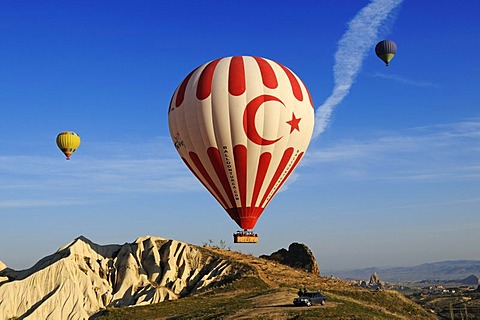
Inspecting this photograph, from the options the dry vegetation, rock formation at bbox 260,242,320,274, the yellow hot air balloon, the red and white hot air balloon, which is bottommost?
the dry vegetation

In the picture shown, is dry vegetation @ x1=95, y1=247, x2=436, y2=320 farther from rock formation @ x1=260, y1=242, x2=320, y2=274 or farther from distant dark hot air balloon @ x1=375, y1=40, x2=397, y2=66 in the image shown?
distant dark hot air balloon @ x1=375, y1=40, x2=397, y2=66

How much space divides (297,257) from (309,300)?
136ft

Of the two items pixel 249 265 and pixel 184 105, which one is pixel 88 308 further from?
pixel 184 105

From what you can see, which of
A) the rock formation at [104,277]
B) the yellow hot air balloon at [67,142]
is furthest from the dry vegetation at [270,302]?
the yellow hot air balloon at [67,142]

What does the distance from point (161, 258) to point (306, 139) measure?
1257 inches

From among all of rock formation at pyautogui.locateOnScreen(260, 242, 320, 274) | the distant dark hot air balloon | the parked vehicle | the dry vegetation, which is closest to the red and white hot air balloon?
the dry vegetation

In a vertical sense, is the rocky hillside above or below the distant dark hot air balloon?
below

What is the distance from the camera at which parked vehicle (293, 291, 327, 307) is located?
4334cm

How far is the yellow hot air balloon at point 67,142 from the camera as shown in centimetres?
8188

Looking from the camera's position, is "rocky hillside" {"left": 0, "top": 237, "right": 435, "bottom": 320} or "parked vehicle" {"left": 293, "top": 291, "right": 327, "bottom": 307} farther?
"rocky hillside" {"left": 0, "top": 237, "right": 435, "bottom": 320}

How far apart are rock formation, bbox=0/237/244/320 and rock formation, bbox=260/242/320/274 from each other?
14.7m

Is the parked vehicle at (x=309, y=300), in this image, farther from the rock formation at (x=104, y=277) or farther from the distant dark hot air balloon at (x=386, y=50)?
the distant dark hot air balloon at (x=386, y=50)

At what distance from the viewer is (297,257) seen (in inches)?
3342

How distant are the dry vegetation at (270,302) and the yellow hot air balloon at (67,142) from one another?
88.3ft
